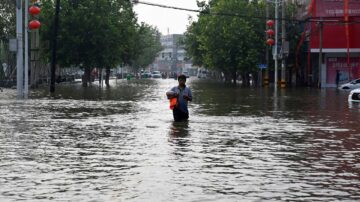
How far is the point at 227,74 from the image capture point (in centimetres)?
10538

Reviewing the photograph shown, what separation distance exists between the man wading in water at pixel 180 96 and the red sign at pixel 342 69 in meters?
51.0

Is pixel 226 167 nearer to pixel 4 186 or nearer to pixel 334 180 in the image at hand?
pixel 334 180

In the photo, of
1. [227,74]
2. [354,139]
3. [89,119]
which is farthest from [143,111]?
[227,74]

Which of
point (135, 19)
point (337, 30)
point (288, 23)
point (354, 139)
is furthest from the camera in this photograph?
point (135, 19)

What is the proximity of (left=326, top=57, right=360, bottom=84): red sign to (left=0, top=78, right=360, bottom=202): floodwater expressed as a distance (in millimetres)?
48891

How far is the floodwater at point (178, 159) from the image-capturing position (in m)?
9.78

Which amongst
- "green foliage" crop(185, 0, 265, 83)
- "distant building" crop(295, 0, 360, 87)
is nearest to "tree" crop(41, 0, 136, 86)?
"green foliage" crop(185, 0, 265, 83)

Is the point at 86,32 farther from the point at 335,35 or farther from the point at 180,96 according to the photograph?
the point at 180,96

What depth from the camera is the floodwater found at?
9.78 meters

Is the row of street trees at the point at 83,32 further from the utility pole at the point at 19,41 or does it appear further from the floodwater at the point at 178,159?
the floodwater at the point at 178,159

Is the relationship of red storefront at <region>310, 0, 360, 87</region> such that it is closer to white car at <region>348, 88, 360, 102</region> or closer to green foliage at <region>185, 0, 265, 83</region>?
green foliage at <region>185, 0, 265, 83</region>

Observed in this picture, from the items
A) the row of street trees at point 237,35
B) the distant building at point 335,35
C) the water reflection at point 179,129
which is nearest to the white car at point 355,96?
the water reflection at point 179,129

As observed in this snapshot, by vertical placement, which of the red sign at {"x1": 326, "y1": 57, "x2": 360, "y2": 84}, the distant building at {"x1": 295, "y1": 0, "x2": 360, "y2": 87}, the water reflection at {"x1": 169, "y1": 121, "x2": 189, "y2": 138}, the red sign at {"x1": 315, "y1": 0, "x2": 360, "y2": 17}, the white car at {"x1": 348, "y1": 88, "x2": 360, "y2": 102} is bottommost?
the water reflection at {"x1": 169, "y1": 121, "x2": 189, "y2": 138}

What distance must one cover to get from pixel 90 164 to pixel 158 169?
1312 mm
